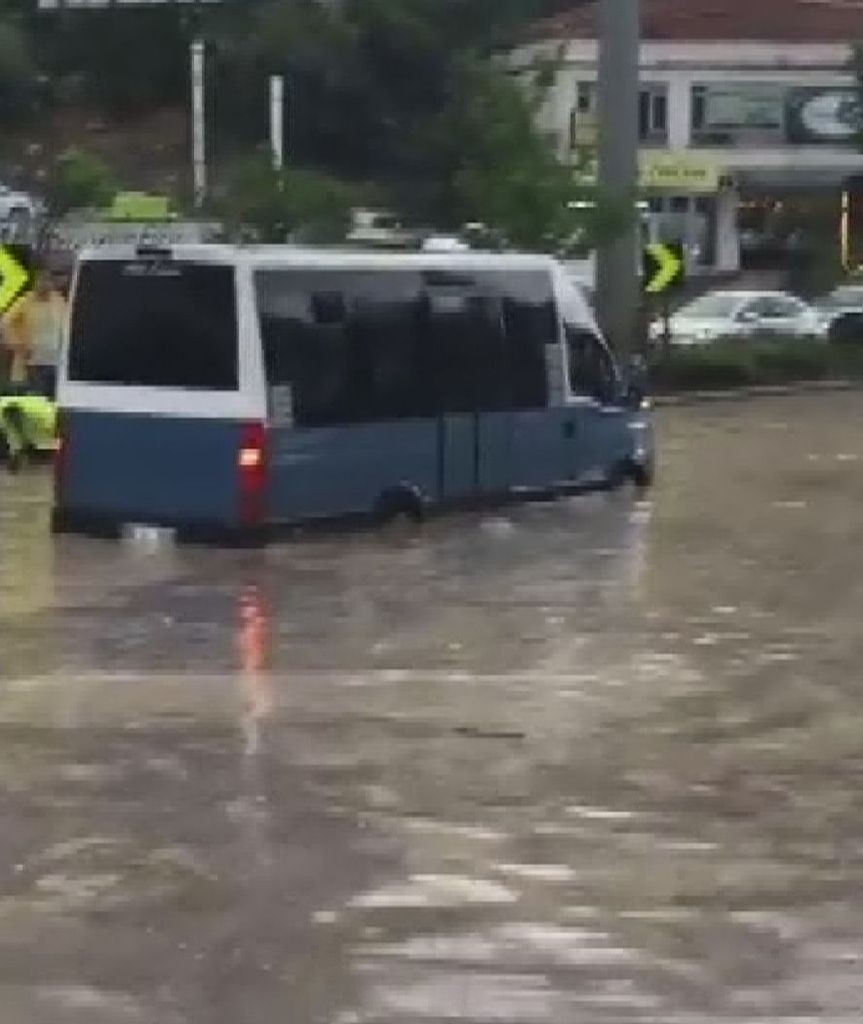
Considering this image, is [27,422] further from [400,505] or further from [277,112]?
[277,112]

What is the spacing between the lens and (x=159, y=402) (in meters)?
22.7

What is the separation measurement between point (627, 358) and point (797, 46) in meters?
38.4

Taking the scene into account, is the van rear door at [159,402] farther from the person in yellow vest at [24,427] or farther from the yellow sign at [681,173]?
the yellow sign at [681,173]

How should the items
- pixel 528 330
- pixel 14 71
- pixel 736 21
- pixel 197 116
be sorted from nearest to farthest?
pixel 528 330
pixel 197 116
pixel 14 71
pixel 736 21

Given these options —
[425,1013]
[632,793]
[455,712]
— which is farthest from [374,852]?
[455,712]

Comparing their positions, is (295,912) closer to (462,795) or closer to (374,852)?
(374,852)

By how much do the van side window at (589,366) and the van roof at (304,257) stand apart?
1.18 m

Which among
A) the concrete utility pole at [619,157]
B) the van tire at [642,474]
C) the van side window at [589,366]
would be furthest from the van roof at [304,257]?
the concrete utility pole at [619,157]

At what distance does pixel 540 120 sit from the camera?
1763 inches

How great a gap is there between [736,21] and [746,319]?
85.0 feet

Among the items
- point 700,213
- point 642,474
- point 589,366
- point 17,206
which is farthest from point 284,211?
point 700,213

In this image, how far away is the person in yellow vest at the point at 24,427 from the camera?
98.3 feet

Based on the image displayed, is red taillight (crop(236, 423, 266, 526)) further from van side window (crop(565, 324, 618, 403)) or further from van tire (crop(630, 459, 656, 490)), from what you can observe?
van tire (crop(630, 459, 656, 490))

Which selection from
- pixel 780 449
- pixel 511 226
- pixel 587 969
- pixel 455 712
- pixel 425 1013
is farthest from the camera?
pixel 511 226
